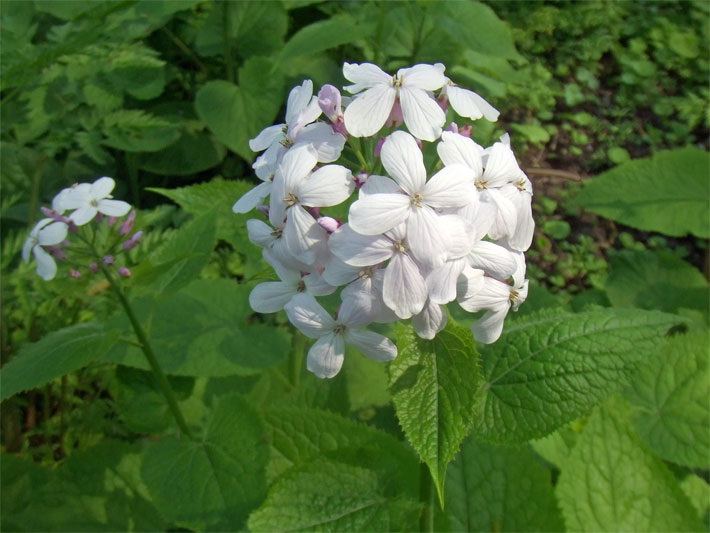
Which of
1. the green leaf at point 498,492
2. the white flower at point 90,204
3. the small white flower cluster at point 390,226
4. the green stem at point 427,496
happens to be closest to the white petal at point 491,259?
the small white flower cluster at point 390,226

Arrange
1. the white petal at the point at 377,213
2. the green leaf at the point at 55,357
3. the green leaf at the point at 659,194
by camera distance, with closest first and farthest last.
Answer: the white petal at the point at 377,213 < the green leaf at the point at 55,357 < the green leaf at the point at 659,194

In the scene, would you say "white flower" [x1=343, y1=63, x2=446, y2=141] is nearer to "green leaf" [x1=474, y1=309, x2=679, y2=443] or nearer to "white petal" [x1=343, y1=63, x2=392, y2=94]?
"white petal" [x1=343, y1=63, x2=392, y2=94]

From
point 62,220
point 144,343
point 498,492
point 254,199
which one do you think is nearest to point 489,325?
point 254,199

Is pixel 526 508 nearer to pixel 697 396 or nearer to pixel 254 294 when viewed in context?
pixel 697 396

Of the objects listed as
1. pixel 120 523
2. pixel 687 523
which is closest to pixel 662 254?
pixel 687 523

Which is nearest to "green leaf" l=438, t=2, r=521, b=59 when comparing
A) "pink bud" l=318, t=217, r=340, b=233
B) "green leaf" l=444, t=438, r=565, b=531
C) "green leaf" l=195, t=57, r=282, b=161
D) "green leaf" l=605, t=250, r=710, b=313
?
"green leaf" l=195, t=57, r=282, b=161

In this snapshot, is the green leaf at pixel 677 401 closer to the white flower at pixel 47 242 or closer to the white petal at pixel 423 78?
the white petal at pixel 423 78
